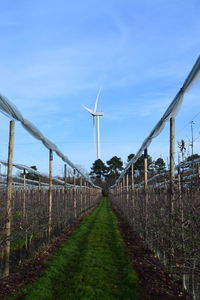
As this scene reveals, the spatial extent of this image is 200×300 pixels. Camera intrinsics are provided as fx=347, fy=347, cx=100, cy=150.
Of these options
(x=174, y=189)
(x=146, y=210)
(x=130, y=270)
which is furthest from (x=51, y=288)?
(x=146, y=210)

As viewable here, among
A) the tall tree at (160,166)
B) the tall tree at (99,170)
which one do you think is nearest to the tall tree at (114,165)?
the tall tree at (99,170)

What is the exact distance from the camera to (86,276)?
6.18 metres

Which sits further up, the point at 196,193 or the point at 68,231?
the point at 196,193

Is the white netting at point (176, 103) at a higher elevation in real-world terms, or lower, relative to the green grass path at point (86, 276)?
higher

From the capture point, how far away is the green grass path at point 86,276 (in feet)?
17.0

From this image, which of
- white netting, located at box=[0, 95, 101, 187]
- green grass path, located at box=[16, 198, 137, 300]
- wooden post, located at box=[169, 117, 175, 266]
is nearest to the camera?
green grass path, located at box=[16, 198, 137, 300]

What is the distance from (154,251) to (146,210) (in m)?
1.17

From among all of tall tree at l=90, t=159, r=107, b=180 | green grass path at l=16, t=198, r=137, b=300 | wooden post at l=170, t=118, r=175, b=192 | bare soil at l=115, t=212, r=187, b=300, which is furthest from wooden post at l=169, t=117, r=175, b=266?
tall tree at l=90, t=159, r=107, b=180

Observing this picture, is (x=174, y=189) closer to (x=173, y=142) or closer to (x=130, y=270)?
(x=173, y=142)

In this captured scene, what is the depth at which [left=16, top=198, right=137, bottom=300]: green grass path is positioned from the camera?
5168mm

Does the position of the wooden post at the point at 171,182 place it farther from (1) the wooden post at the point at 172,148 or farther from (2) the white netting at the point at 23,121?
(2) the white netting at the point at 23,121

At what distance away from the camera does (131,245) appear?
9672mm

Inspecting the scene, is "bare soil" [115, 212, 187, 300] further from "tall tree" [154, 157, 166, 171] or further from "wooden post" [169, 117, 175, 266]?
"tall tree" [154, 157, 166, 171]

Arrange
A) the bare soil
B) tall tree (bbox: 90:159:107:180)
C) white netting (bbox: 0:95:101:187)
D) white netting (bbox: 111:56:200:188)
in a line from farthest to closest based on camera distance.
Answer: tall tree (bbox: 90:159:107:180), white netting (bbox: 0:95:101:187), the bare soil, white netting (bbox: 111:56:200:188)
